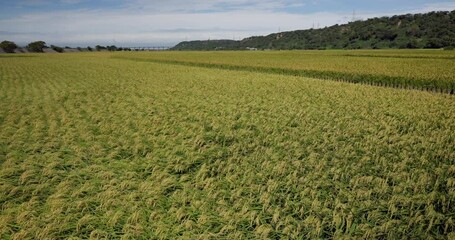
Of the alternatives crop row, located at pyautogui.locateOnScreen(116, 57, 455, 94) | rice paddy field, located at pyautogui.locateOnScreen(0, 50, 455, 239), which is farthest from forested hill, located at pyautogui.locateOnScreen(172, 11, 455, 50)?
rice paddy field, located at pyautogui.locateOnScreen(0, 50, 455, 239)

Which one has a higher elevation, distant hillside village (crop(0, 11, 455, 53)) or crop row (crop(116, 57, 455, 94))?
distant hillside village (crop(0, 11, 455, 53))

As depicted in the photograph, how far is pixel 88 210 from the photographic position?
16.7 feet

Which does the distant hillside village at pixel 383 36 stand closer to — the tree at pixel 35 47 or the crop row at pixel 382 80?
the tree at pixel 35 47

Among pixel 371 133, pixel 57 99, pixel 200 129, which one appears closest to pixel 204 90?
pixel 57 99

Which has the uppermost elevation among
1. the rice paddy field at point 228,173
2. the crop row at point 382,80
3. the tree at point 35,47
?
the tree at point 35,47

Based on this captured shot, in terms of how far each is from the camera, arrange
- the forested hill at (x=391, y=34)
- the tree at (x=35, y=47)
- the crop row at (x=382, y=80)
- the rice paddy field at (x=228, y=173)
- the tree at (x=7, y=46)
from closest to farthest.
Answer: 1. the rice paddy field at (x=228, y=173)
2. the crop row at (x=382, y=80)
3. the forested hill at (x=391, y=34)
4. the tree at (x=7, y=46)
5. the tree at (x=35, y=47)

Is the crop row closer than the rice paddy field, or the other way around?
the rice paddy field

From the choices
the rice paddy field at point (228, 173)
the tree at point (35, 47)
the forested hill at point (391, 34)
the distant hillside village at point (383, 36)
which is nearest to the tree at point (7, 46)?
the distant hillside village at point (383, 36)

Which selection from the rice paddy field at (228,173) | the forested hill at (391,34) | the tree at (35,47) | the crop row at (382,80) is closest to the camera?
the rice paddy field at (228,173)

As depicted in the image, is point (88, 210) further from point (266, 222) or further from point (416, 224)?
point (416, 224)

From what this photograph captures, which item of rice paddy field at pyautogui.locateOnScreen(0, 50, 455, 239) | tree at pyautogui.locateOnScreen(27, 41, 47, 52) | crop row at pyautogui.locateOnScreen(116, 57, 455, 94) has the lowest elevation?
crop row at pyautogui.locateOnScreen(116, 57, 455, 94)

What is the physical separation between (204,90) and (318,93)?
23.6 ft

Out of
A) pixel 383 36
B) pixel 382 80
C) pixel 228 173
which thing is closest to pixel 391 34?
pixel 383 36

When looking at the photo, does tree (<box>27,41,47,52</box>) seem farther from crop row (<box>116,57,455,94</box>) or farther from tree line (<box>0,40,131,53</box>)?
crop row (<box>116,57,455,94</box>)
